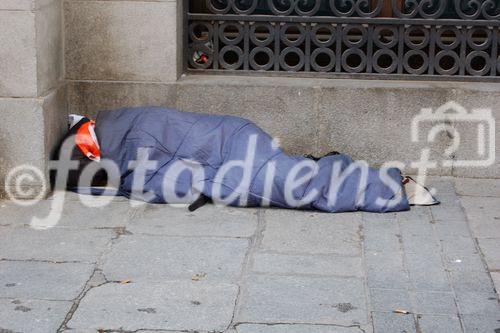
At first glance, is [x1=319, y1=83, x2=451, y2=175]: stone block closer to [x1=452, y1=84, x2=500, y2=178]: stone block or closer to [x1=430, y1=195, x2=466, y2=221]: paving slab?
[x1=452, y1=84, x2=500, y2=178]: stone block

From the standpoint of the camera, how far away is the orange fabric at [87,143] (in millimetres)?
7125

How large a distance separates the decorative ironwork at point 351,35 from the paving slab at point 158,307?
2661 millimetres

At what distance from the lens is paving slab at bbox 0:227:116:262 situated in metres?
5.93

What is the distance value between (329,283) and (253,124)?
2.01 meters

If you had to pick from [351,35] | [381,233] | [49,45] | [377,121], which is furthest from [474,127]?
[49,45]

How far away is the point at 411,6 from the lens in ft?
24.8

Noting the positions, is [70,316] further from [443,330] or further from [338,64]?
[338,64]

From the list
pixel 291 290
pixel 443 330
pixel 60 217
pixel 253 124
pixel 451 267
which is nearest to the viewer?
pixel 443 330

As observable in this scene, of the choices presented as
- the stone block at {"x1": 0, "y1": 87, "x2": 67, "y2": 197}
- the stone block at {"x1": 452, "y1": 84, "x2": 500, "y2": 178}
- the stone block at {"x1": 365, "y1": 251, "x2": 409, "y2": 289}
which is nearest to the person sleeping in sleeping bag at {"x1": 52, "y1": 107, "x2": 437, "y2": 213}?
the stone block at {"x1": 0, "y1": 87, "x2": 67, "y2": 197}

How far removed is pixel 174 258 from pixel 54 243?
0.79 metres

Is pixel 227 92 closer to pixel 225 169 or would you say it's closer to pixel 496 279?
pixel 225 169

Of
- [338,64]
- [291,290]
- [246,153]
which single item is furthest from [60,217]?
[338,64]

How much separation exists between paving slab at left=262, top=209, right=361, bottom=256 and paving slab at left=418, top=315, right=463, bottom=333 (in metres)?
0.99

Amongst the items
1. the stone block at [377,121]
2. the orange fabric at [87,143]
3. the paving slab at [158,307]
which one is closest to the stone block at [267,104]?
the stone block at [377,121]
